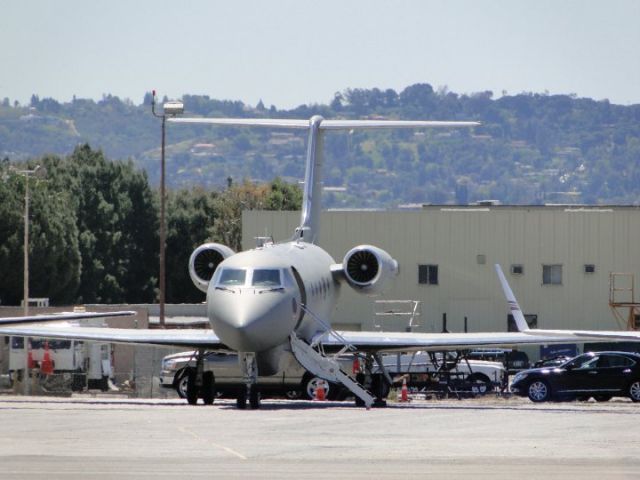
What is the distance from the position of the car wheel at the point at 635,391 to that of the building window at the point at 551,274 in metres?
25.7

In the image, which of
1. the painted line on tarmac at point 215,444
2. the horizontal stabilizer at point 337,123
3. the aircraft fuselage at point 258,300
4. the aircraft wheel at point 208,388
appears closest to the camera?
the painted line on tarmac at point 215,444

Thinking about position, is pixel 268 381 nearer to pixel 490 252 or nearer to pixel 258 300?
pixel 258 300

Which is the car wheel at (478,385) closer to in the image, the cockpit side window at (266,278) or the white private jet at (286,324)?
the white private jet at (286,324)

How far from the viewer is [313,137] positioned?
4184 centimetres

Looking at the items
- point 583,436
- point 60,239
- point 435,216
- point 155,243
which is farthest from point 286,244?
point 155,243

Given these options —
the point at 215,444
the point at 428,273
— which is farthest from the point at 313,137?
the point at 428,273

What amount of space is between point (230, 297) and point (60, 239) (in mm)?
56530

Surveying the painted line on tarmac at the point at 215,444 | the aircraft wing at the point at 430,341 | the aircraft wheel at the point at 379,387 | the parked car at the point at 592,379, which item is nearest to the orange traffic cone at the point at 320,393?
the aircraft wing at the point at 430,341

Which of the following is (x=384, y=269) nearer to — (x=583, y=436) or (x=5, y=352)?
(x=583, y=436)

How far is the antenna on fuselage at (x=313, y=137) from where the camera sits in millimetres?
39438

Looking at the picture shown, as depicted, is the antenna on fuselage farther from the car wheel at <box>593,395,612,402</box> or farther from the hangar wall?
the hangar wall

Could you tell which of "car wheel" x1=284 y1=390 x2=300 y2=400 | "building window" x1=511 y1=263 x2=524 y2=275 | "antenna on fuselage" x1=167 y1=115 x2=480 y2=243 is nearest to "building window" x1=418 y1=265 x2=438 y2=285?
"building window" x1=511 y1=263 x2=524 y2=275

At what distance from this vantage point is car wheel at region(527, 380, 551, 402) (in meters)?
40.3

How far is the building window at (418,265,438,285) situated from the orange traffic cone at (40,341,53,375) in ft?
61.9
